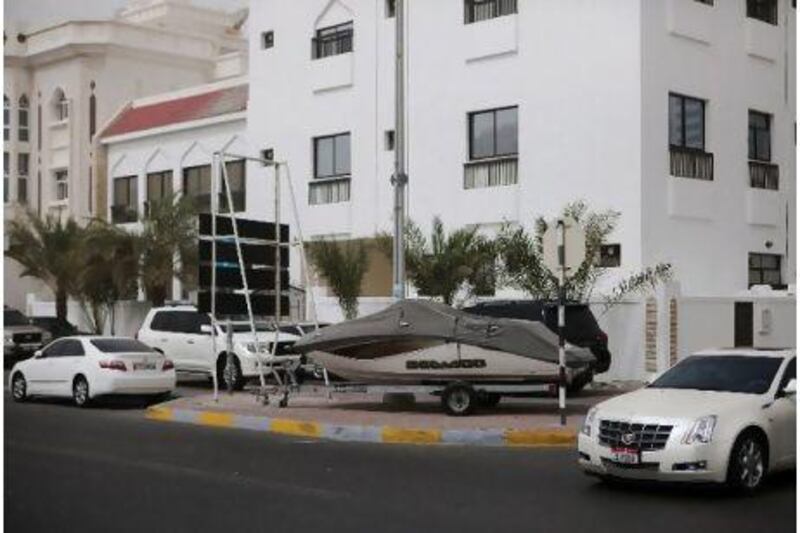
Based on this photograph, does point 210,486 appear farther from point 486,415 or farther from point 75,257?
point 75,257

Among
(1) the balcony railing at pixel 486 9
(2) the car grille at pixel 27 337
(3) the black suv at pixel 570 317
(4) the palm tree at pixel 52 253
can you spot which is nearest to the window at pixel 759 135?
(3) the black suv at pixel 570 317

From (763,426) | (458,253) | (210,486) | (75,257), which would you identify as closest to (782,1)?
(458,253)

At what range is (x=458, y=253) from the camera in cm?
2316

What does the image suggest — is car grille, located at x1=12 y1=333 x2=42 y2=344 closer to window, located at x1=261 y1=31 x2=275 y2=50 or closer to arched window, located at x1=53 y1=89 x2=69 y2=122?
arched window, located at x1=53 y1=89 x2=69 y2=122

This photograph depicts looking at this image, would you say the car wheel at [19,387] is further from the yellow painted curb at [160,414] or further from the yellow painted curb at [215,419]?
the yellow painted curb at [215,419]

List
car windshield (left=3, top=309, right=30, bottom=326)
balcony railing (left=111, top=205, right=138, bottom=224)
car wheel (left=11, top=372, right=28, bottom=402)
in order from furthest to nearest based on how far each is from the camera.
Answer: balcony railing (left=111, top=205, right=138, bottom=224) < car windshield (left=3, top=309, right=30, bottom=326) < car wheel (left=11, top=372, right=28, bottom=402)

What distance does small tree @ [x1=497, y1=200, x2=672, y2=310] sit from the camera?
21.7 m

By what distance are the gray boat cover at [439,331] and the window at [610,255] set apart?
6.44 m

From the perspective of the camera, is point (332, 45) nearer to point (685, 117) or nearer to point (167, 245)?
point (167, 245)

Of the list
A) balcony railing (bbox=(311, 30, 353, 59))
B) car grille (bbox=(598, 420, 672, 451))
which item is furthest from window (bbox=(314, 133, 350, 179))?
car grille (bbox=(598, 420, 672, 451))

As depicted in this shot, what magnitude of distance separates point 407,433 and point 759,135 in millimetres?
9556

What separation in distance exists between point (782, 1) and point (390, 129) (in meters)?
11.2

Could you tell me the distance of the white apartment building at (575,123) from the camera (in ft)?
69.7

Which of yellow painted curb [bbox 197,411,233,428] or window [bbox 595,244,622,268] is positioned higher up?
window [bbox 595,244,622,268]
